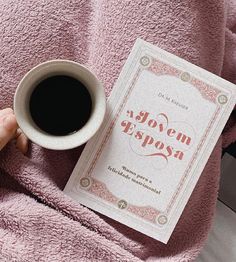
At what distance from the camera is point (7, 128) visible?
615 mm

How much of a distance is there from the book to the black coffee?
0.04 m

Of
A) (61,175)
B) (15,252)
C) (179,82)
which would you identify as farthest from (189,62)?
(15,252)

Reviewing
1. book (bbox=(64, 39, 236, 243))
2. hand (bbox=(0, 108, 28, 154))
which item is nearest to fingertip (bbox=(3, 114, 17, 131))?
hand (bbox=(0, 108, 28, 154))

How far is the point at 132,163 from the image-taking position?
0.66 meters

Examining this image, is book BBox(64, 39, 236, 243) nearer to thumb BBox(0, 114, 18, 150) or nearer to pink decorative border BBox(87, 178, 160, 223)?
pink decorative border BBox(87, 178, 160, 223)

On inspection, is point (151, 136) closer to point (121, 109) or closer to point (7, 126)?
point (121, 109)

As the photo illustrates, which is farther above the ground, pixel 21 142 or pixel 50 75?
pixel 50 75

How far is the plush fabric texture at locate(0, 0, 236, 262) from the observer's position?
65 cm

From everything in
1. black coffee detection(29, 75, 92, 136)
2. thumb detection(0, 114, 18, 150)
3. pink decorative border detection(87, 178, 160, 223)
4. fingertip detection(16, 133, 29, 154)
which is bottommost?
pink decorative border detection(87, 178, 160, 223)

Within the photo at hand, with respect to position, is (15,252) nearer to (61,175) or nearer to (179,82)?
(61,175)

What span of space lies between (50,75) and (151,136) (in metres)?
0.16

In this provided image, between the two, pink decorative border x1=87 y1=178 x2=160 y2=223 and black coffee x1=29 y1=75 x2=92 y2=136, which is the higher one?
black coffee x1=29 y1=75 x2=92 y2=136

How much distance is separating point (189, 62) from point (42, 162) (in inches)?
9.7

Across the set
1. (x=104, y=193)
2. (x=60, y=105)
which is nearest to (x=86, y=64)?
(x=60, y=105)
